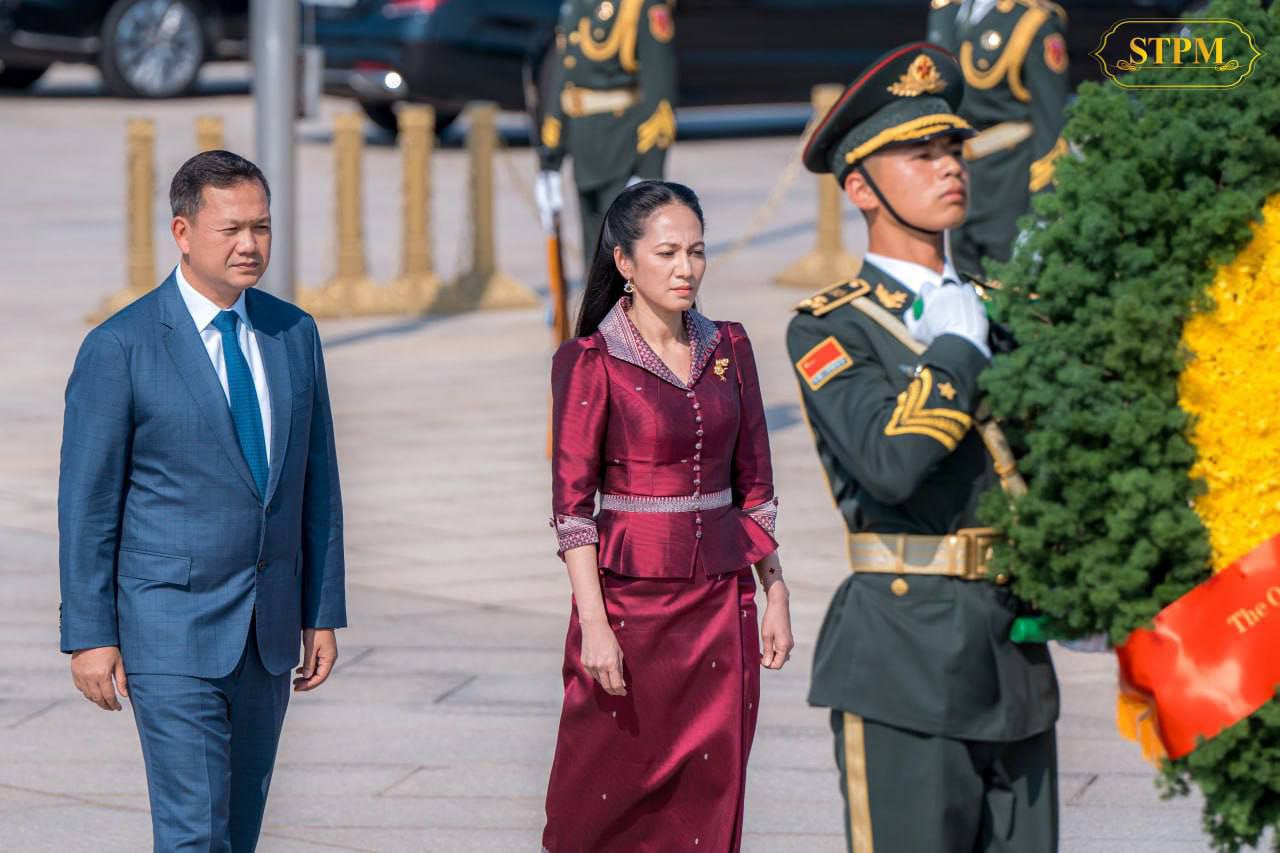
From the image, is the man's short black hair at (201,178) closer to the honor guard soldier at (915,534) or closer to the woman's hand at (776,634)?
the honor guard soldier at (915,534)

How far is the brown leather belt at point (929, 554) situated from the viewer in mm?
3977

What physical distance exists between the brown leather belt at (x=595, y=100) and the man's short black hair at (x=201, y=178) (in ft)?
18.1

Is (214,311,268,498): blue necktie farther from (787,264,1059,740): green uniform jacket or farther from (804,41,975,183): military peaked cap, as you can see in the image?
(804,41,975,183): military peaked cap

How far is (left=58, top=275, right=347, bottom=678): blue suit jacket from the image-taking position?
4188 millimetres

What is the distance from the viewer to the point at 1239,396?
3.58m

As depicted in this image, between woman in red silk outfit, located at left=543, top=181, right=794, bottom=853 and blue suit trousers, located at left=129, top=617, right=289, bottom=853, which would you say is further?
woman in red silk outfit, located at left=543, top=181, right=794, bottom=853

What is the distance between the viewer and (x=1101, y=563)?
360 centimetres

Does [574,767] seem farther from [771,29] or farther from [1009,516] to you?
[771,29]

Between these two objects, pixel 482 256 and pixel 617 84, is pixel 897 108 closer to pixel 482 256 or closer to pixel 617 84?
pixel 617 84

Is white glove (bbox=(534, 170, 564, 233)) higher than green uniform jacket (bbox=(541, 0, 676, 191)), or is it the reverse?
green uniform jacket (bbox=(541, 0, 676, 191))

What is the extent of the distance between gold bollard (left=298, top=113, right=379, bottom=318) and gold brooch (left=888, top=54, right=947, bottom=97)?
32.2 ft

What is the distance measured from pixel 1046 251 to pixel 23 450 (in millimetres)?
7501

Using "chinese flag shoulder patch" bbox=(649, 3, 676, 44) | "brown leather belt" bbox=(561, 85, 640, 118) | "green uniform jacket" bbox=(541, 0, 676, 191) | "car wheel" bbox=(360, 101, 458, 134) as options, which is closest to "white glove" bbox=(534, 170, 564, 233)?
"green uniform jacket" bbox=(541, 0, 676, 191)

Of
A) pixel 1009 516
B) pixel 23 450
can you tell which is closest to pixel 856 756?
pixel 1009 516
